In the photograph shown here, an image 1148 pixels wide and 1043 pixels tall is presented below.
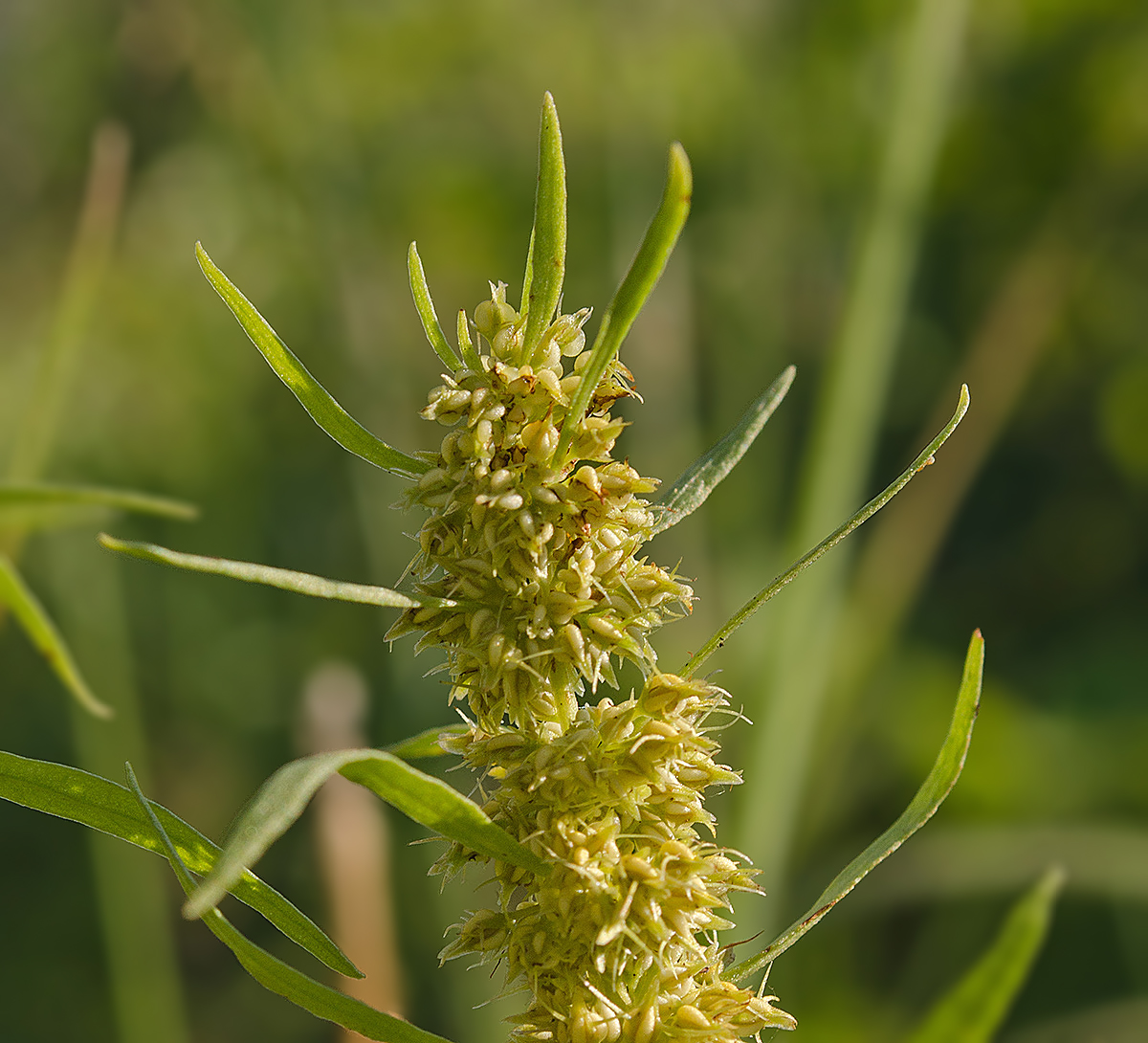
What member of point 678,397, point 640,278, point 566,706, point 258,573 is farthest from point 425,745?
point 678,397

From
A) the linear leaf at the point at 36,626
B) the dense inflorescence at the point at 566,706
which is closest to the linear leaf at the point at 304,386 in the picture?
the dense inflorescence at the point at 566,706

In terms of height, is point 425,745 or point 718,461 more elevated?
point 718,461

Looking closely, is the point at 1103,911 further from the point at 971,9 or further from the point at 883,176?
the point at 971,9

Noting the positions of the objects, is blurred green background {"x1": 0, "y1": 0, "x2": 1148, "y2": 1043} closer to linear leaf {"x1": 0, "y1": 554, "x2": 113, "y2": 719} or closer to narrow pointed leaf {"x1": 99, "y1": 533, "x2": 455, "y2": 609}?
linear leaf {"x1": 0, "y1": 554, "x2": 113, "y2": 719}

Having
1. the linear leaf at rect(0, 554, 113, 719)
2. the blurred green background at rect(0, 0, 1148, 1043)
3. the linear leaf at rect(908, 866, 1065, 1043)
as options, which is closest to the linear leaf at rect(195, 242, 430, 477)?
the linear leaf at rect(0, 554, 113, 719)

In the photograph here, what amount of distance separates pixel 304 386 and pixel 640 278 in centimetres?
21

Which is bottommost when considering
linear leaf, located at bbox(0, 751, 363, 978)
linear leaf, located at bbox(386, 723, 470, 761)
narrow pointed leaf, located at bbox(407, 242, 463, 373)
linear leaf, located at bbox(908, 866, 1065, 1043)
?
linear leaf, located at bbox(908, 866, 1065, 1043)

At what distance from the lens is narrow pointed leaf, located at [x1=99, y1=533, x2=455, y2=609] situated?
1.85 ft

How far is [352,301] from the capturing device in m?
3.05

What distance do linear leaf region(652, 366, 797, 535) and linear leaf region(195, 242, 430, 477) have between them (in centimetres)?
16

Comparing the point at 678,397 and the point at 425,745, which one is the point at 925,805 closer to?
the point at 425,745

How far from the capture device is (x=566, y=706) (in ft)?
2.41

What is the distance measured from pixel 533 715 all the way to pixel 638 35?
3.01 m

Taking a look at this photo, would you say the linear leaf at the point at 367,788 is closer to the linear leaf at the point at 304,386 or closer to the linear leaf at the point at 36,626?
the linear leaf at the point at 304,386
